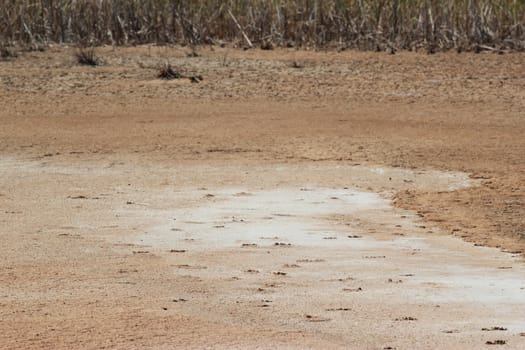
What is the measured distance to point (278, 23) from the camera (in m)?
23.5

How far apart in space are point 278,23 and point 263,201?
1157cm

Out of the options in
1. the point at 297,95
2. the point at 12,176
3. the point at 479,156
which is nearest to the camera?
the point at 12,176

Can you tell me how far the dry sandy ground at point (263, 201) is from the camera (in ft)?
25.1

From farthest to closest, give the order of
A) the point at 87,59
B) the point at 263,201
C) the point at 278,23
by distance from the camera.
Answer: the point at 278,23 → the point at 87,59 → the point at 263,201

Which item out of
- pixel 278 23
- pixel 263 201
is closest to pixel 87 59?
pixel 278 23

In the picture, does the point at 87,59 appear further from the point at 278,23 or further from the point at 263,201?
the point at 263,201

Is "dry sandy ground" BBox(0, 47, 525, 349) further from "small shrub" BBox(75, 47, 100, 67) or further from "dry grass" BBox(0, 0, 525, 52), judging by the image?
"dry grass" BBox(0, 0, 525, 52)

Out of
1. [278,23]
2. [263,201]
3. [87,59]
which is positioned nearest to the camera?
[263,201]

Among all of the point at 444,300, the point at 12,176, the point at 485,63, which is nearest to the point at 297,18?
the point at 485,63

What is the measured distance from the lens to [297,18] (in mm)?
23672

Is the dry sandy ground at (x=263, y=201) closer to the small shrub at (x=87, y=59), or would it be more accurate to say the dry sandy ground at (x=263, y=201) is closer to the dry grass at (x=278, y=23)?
the small shrub at (x=87, y=59)

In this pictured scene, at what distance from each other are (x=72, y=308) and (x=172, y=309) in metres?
0.58

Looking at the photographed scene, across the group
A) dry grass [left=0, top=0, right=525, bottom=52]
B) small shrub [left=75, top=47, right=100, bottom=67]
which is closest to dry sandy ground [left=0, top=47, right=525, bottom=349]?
small shrub [left=75, top=47, right=100, bottom=67]

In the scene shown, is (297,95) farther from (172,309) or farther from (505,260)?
(172,309)
